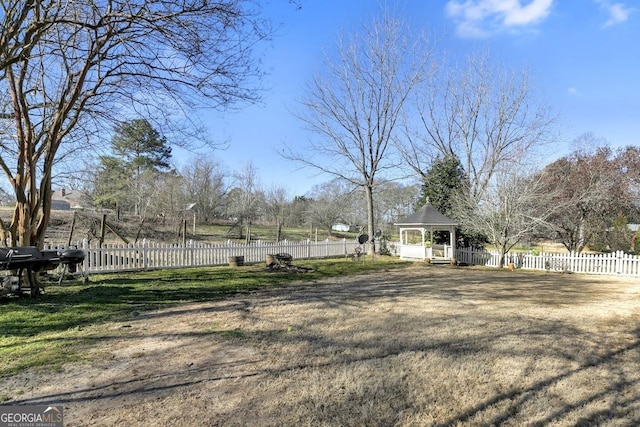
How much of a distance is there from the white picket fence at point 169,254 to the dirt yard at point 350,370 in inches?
228

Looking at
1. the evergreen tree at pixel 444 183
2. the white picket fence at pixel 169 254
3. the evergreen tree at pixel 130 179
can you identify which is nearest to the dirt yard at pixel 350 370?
the white picket fence at pixel 169 254

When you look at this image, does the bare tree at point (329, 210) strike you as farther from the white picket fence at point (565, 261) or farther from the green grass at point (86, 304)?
the green grass at point (86, 304)

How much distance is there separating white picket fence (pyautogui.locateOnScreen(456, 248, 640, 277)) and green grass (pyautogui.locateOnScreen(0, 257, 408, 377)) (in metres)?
9.99

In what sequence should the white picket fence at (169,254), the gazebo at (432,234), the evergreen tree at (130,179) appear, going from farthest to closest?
the evergreen tree at (130,179) < the gazebo at (432,234) < the white picket fence at (169,254)

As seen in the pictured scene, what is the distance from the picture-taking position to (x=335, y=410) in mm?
2889

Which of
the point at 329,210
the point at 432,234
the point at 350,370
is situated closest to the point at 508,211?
the point at 432,234

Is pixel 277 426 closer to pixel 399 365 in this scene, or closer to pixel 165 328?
pixel 399 365

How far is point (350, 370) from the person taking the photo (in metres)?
3.66

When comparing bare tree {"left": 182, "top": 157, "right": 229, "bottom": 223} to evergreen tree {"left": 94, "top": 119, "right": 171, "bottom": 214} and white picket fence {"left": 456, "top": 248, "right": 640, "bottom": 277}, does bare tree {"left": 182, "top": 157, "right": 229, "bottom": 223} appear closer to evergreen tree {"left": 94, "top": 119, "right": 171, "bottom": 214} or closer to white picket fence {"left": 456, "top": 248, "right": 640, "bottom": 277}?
evergreen tree {"left": 94, "top": 119, "right": 171, "bottom": 214}

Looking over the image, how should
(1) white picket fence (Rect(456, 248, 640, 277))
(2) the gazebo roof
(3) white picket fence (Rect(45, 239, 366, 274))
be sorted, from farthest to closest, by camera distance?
(2) the gazebo roof, (1) white picket fence (Rect(456, 248, 640, 277)), (3) white picket fence (Rect(45, 239, 366, 274))

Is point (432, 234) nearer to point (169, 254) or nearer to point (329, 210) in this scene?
point (169, 254)

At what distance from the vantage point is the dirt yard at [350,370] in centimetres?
285

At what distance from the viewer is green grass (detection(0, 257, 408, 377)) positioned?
4.10 meters

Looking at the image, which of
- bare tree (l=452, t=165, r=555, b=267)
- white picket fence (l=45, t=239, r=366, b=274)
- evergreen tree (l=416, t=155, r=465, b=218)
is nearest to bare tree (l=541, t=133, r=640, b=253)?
bare tree (l=452, t=165, r=555, b=267)
